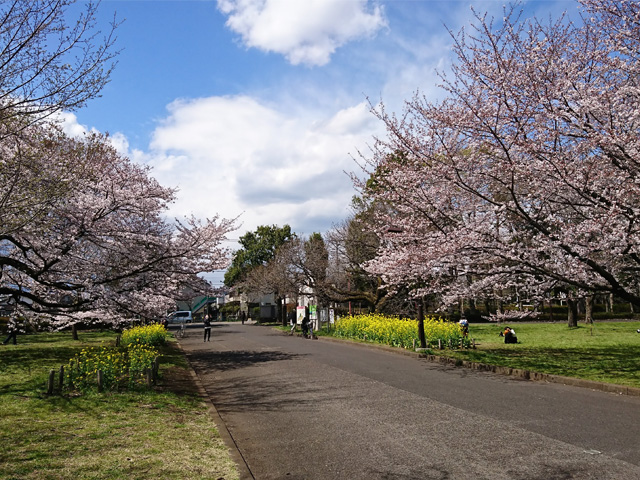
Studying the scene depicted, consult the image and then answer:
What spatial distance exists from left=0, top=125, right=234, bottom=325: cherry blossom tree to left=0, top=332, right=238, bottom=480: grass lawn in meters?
3.77

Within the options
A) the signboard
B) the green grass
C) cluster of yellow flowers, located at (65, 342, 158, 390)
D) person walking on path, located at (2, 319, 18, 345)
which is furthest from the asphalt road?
the signboard

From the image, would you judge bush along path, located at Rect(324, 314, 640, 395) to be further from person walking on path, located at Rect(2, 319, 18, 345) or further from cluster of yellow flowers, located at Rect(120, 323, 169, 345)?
person walking on path, located at Rect(2, 319, 18, 345)

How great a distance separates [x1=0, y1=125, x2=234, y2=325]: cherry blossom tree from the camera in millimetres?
11898

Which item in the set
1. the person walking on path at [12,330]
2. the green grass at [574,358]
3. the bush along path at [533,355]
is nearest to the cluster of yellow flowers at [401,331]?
the bush along path at [533,355]

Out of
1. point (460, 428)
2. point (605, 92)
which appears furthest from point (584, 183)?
point (460, 428)

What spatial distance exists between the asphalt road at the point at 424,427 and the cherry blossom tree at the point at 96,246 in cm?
479

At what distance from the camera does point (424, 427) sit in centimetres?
700

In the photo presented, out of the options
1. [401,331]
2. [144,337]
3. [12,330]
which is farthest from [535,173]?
[12,330]

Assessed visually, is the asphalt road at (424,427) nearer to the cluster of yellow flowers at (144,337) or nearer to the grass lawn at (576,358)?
the grass lawn at (576,358)

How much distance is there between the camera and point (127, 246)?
588 inches

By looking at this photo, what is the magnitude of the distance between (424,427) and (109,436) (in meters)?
4.41

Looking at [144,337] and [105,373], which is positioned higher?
[105,373]

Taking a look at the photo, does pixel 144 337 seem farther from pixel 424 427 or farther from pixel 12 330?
pixel 424 427

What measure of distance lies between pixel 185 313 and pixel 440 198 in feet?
161
